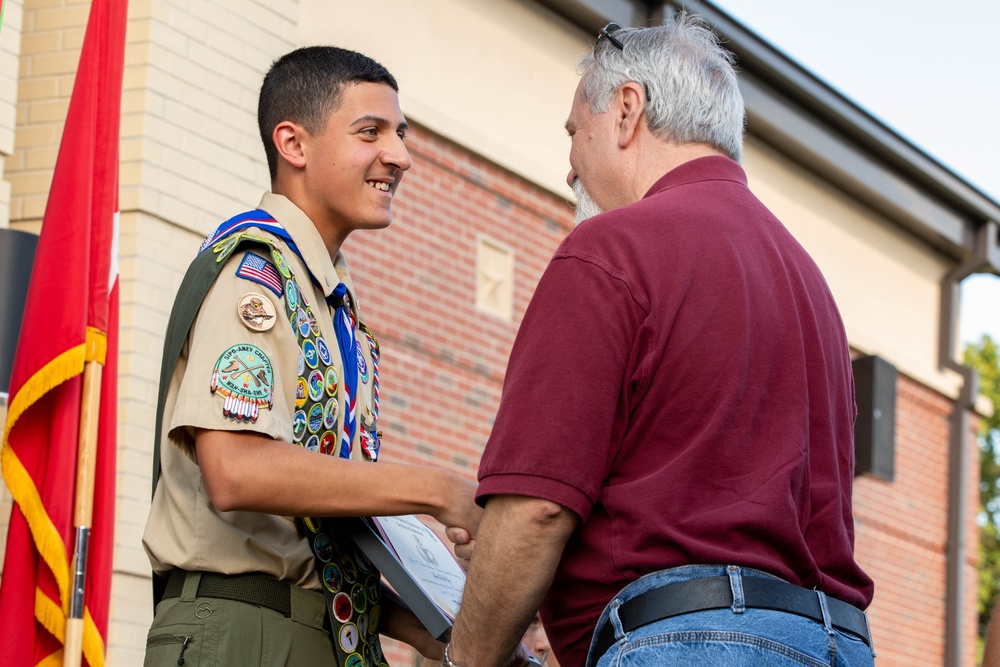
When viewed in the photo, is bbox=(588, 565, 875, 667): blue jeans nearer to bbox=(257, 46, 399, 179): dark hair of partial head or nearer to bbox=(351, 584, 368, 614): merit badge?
bbox=(351, 584, 368, 614): merit badge

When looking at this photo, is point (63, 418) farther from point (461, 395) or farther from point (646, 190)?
point (461, 395)

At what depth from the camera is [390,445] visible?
8.96 meters

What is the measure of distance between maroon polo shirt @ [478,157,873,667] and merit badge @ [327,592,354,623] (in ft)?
1.62

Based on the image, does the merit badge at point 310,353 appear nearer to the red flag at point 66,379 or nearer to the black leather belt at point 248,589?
the black leather belt at point 248,589

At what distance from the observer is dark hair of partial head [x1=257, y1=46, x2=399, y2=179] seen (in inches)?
133

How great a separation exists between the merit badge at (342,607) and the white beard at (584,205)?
→ 0.90 metres

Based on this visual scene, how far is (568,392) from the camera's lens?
8.11 feet

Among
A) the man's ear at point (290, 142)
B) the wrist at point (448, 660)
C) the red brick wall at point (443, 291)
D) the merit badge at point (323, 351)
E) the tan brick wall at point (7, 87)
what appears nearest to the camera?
the wrist at point (448, 660)

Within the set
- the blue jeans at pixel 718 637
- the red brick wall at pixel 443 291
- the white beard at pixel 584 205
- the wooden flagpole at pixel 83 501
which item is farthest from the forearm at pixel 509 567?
the red brick wall at pixel 443 291

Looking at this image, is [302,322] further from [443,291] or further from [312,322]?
[443,291]

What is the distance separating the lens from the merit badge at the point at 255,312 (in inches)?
110

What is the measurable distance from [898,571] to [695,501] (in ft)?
38.4

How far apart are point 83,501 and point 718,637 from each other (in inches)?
112

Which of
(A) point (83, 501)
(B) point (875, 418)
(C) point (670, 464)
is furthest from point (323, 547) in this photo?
(B) point (875, 418)
